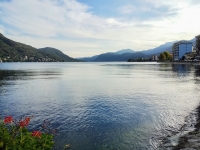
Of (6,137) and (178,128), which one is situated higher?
(6,137)

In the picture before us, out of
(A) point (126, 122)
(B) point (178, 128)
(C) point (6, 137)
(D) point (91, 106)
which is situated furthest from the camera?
(D) point (91, 106)

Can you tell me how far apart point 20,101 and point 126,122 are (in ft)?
71.7

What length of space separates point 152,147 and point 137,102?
18.7 meters

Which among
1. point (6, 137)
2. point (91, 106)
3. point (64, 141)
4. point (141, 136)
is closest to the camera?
point (6, 137)

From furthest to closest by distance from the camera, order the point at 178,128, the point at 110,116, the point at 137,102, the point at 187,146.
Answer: the point at 137,102 < the point at 110,116 < the point at 178,128 < the point at 187,146

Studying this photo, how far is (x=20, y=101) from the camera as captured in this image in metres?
36.7

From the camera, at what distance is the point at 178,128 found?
22.2 metres

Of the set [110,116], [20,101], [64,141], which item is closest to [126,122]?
[110,116]

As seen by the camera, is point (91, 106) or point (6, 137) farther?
point (91, 106)

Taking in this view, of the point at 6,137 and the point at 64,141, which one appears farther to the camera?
the point at 64,141

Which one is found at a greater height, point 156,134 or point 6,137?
point 6,137

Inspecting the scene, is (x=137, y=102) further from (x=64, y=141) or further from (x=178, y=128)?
(x=64, y=141)

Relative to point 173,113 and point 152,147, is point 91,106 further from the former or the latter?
point 152,147

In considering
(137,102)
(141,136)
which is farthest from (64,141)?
(137,102)
